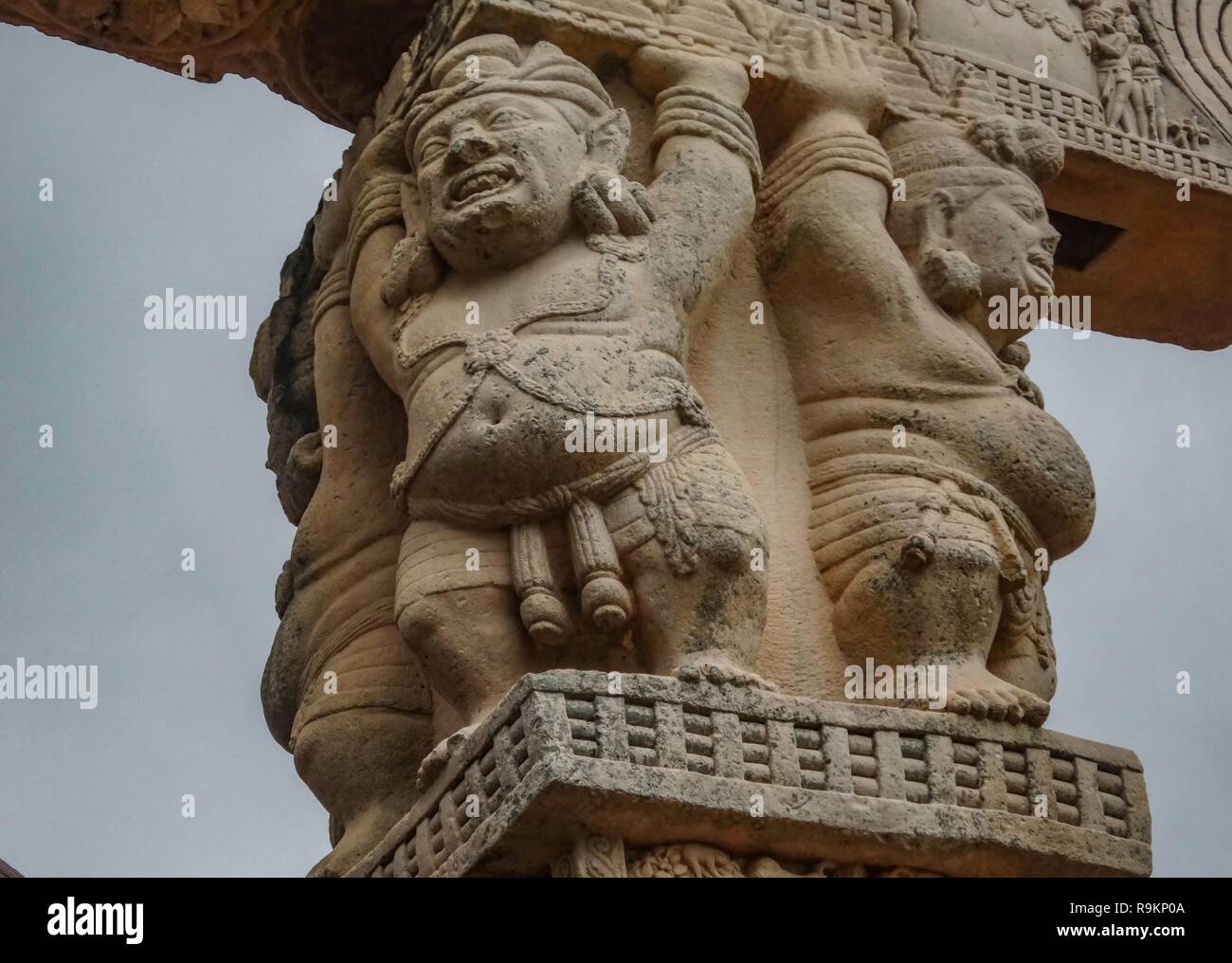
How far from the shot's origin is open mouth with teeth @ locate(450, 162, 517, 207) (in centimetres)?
679

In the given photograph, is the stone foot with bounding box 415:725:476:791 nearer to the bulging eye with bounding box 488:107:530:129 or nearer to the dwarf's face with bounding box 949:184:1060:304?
the bulging eye with bounding box 488:107:530:129

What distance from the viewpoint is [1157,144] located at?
27.9 feet

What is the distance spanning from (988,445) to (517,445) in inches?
54.7

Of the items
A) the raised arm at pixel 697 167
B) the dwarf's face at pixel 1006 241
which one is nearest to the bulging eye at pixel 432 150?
the raised arm at pixel 697 167

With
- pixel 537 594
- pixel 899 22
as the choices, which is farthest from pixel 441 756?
pixel 899 22

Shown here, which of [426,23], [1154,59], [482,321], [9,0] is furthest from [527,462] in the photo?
[1154,59]

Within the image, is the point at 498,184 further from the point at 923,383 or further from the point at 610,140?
the point at 923,383

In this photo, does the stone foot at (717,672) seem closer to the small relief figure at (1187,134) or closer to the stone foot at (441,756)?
the stone foot at (441,756)

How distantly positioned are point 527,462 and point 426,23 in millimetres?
1773

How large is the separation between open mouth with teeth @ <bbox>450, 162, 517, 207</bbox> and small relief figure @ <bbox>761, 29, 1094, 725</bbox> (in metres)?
0.96

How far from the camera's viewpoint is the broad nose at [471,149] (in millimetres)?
6828

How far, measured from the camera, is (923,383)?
7.11 meters

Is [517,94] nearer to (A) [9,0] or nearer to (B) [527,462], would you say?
(B) [527,462]

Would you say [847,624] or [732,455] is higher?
[732,455]
